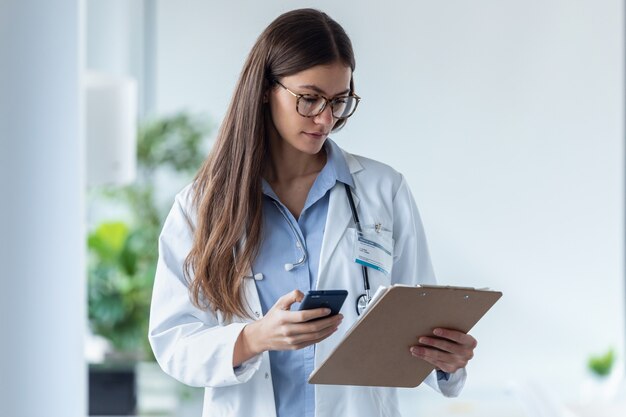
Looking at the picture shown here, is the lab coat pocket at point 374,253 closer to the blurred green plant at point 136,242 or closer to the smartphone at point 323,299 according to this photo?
the smartphone at point 323,299

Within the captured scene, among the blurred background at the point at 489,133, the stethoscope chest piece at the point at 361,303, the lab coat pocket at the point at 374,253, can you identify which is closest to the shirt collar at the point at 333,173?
the lab coat pocket at the point at 374,253

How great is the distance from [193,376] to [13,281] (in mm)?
908

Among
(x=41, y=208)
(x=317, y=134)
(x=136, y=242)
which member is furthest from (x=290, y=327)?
(x=136, y=242)

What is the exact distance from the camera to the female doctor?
1771mm

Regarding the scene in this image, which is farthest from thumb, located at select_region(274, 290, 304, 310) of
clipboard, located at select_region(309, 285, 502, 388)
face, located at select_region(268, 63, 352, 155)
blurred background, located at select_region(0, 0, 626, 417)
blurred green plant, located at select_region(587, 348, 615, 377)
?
blurred green plant, located at select_region(587, 348, 615, 377)

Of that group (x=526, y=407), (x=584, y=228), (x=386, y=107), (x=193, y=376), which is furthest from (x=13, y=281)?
(x=584, y=228)

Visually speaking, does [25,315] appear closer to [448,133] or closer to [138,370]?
[138,370]

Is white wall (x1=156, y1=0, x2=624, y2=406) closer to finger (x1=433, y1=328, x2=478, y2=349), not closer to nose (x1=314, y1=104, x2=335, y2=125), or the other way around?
nose (x1=314, y1=104, x2=335, y2=125)

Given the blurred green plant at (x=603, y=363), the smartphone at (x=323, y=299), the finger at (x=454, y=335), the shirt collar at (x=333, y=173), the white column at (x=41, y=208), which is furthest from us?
the blurred green plant at (x=603, y=363)

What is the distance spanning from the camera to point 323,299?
60.2 inches

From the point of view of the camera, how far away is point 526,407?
9.91 ft

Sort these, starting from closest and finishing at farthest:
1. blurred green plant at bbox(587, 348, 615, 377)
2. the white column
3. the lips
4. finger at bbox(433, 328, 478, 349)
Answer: finger at bbox(433, 328, 478, 349), the lips, the white column, blurred green plant at bbox(587, 348, 615, 377)

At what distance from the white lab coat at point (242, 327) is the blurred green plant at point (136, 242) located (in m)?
4.11

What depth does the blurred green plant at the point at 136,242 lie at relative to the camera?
5.99 metres
